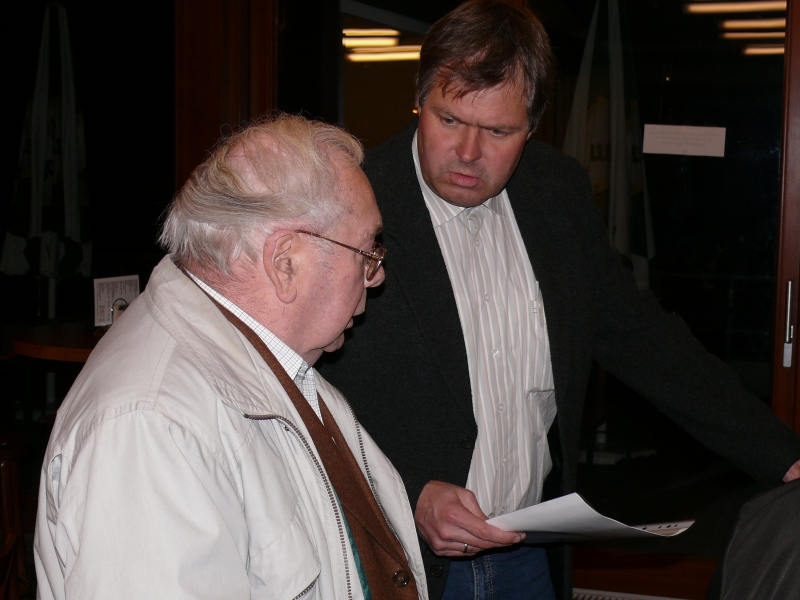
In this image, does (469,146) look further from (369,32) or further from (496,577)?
(369,32)

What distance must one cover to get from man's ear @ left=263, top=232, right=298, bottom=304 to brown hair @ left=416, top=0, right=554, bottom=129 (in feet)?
2.01

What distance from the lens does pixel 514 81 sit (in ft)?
5.54

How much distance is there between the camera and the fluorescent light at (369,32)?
12.2 ft

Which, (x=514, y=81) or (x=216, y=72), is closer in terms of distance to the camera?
(x=514, y=81)

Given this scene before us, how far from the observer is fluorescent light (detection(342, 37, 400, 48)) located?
3.71 meters

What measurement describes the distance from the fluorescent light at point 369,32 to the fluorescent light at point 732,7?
1.21m

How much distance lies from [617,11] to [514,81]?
1.99 meters

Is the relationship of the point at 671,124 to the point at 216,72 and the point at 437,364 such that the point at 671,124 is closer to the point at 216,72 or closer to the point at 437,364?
the point at 216,72

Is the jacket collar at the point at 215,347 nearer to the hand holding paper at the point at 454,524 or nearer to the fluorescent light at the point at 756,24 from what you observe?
the hand holding paper at the point at 454,524

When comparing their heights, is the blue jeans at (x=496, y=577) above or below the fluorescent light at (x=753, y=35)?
below

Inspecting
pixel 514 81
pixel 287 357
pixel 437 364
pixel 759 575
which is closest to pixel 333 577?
pixel 287 357

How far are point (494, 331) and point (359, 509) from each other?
2.06ft

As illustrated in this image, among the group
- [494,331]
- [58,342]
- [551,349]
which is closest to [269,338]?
[494,331]

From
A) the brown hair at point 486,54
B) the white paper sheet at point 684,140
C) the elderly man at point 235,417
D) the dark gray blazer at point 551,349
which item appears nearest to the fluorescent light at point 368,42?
the white paper sheet at point 684,140
